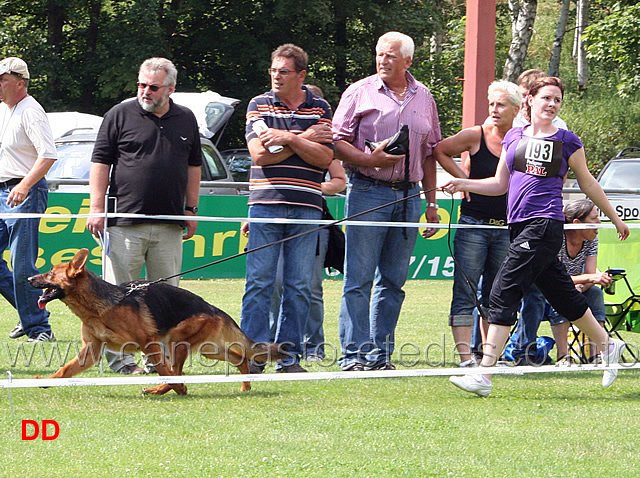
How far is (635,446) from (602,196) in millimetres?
1770

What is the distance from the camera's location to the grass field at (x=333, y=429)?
4102mm

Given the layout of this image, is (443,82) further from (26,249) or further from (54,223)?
(26,249)

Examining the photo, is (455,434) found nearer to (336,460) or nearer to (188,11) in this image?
(336,460)

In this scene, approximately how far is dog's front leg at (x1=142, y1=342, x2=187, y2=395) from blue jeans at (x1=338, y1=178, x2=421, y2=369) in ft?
4.41

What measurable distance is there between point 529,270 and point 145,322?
227 centimetres

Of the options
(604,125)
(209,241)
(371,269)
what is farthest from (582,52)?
(371,269)

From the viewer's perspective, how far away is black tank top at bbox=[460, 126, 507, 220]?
6.75 meters

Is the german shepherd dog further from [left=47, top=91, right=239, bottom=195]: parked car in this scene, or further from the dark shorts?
[left=47, top=91, right=239, bottom=195]: parked car

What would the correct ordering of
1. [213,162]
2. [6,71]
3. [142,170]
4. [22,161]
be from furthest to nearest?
[213,162]
[22,161]
[6,71]
[142,170]

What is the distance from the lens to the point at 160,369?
557 cm

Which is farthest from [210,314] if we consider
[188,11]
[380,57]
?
[188,11]

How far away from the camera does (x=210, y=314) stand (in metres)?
5.74

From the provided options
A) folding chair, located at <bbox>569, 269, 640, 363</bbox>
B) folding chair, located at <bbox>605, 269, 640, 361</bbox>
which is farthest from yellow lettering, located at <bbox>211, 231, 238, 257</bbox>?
folding chair, located at <bbox>605, 269, 640, 361</bbox>

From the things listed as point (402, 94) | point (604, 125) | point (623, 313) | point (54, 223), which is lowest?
point (623, 313)
